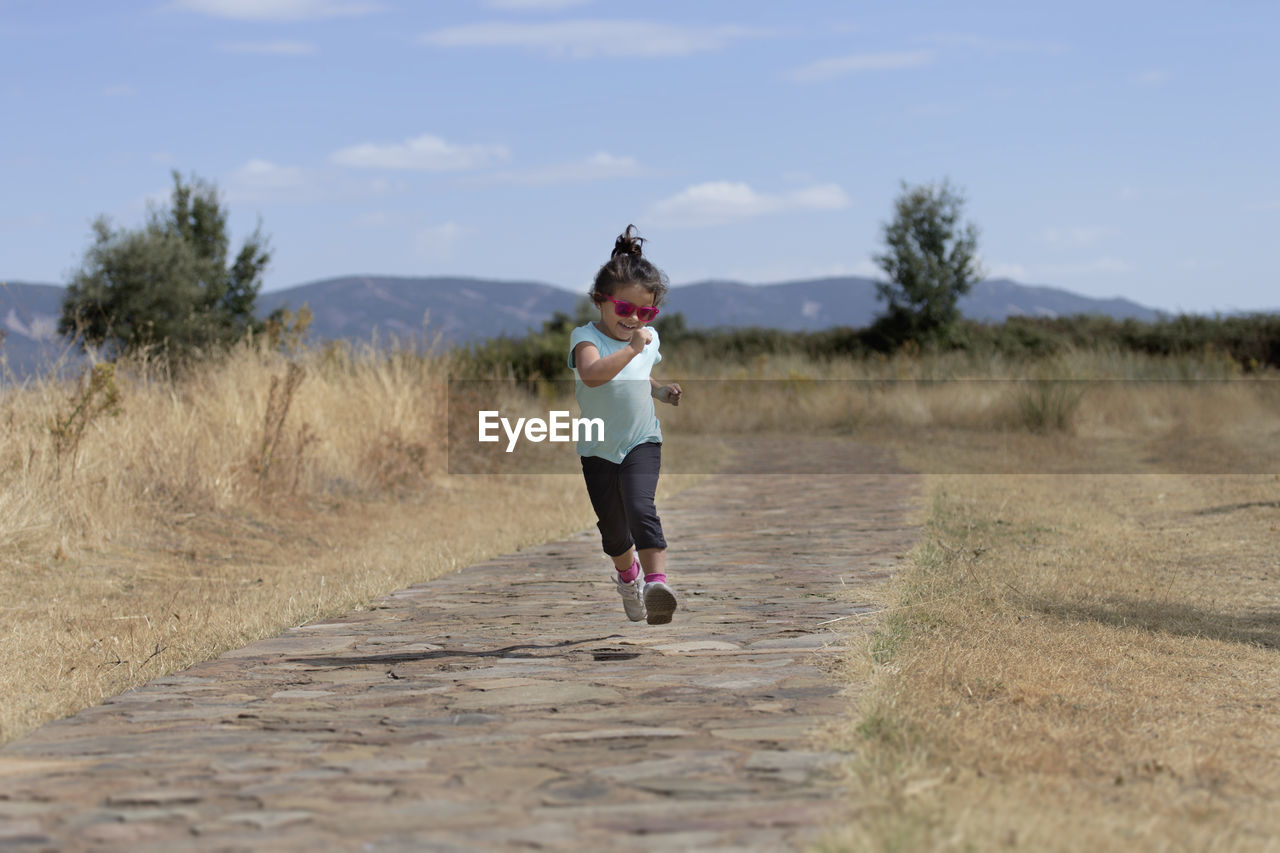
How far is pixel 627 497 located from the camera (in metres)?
5.01

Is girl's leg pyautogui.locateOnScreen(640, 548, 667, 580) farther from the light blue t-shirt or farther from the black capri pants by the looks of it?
the light blue t-shirt

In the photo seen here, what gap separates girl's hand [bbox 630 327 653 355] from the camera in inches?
188

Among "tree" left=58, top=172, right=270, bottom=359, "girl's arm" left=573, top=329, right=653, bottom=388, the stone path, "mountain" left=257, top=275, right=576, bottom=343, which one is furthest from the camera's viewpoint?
"mountain" left=257, top=275, right=576, bottom=343

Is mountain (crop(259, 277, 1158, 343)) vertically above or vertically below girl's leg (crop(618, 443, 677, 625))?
above

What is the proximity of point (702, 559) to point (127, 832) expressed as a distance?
193 inches

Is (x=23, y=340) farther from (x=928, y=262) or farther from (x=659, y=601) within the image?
(x=928, y=262)

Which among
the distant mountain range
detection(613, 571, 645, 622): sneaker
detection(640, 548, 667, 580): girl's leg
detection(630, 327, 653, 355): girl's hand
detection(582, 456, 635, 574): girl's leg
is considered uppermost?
the distant mountain range

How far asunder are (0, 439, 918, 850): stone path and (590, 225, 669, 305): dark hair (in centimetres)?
143

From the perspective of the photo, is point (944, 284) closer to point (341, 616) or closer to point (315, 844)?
point (341, 616)

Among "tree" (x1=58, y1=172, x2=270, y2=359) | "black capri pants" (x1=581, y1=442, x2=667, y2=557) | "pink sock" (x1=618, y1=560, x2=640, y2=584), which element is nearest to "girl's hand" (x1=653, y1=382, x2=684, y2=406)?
A: "black capri pants" (x1=581, y1=442, x2=667, y2=557)

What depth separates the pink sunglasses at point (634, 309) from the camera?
195 inches

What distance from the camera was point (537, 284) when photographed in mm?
96062

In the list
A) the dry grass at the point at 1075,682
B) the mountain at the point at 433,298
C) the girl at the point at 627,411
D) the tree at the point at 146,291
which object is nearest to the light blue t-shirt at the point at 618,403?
the girl at the point at 627,411

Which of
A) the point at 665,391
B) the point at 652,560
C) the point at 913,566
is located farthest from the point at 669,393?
the point at 913,566
